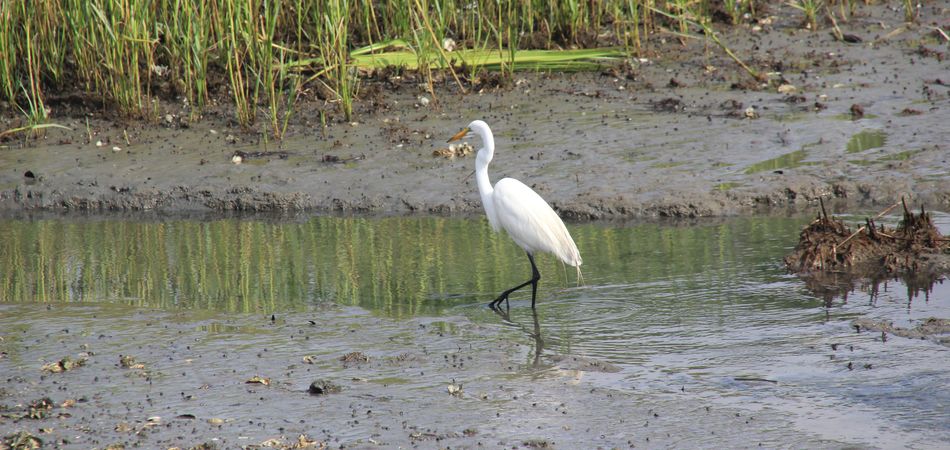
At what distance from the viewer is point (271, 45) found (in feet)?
30.8

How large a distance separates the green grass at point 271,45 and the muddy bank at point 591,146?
0.81 feet

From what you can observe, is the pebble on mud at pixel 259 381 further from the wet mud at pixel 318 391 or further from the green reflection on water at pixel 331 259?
the green reflection on water at pixel 331 259

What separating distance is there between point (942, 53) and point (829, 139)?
8.63 feet

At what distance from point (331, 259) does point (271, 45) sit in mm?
2919

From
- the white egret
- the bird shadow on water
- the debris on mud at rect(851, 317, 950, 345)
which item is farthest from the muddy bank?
the debris on mud at rect(851, 317, 950, 345)

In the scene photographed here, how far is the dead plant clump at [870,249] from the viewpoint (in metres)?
6.38

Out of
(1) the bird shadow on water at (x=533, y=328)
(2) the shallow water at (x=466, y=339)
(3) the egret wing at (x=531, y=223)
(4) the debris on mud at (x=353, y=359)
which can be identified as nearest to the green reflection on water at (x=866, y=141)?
(2) the shallow water at (x=466, y=339)

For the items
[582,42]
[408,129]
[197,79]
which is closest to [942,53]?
[582,42]

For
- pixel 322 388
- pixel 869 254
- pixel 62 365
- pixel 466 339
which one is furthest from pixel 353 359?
pixel 869 254

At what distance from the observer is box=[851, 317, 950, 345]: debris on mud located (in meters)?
5.07

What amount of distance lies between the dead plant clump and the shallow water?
22cm

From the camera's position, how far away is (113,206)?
358 inches

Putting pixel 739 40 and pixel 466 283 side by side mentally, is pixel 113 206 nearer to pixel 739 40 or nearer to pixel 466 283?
pixel 466 283

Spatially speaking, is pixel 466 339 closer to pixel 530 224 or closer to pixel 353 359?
pixel 353 359
